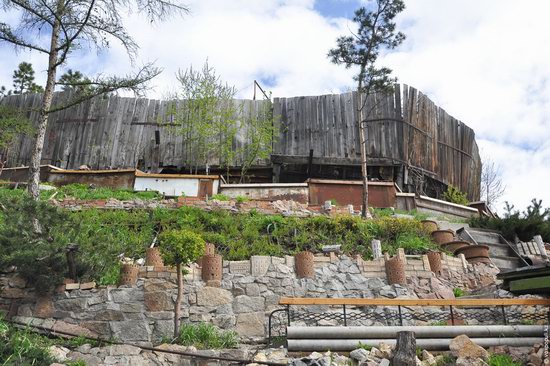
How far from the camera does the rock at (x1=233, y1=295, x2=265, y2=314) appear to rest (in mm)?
7668

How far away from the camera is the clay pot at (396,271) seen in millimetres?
8312

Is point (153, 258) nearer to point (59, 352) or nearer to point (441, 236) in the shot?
point (59, 352)

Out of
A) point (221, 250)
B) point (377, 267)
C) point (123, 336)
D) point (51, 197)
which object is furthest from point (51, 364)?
point (51, 197)

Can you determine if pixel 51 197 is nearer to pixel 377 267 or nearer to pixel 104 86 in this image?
pixel 104 86

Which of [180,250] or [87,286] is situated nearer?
[180,250]

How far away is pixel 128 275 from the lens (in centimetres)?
757

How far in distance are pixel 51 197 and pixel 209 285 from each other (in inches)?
231

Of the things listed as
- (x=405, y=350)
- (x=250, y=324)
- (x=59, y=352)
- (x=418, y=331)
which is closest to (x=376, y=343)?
(x=418, y=331)

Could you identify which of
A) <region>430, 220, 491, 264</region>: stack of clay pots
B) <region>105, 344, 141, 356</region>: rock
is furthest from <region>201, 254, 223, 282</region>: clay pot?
<region>430, 220, 491, 264</region>: stack of clay pots

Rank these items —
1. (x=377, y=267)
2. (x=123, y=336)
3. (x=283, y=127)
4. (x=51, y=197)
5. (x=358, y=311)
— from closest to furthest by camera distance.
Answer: (x=123, y=336)
(x=358, y=311)
(x=377, y=267)
(x=51, y=197)
(x=283, y=127)

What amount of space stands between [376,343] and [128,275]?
11.4 ft

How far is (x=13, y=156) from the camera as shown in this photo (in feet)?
57.1

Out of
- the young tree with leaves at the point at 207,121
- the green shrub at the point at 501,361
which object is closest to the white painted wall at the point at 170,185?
the young tree with leaves at the point at 207,121

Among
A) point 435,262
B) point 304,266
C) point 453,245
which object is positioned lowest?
point 304,266
